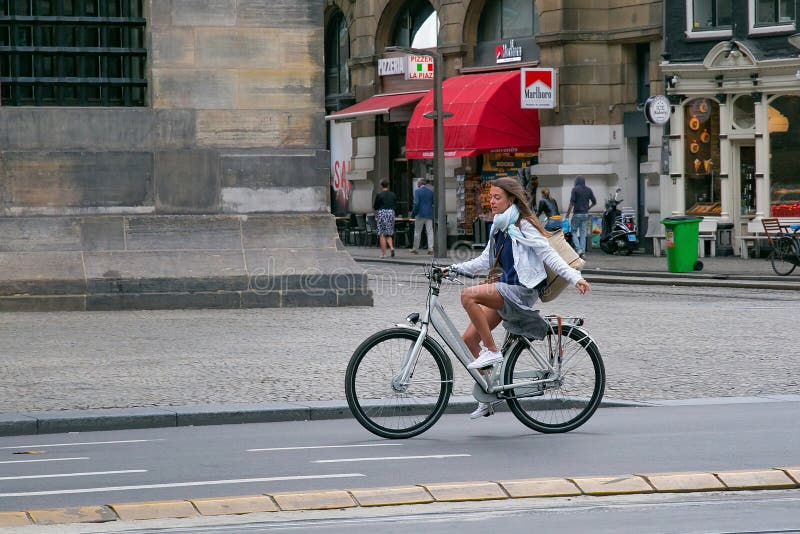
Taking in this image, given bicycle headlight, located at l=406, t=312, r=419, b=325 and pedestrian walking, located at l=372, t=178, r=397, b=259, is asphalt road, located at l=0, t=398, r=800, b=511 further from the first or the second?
pedestrian walking, located at l=372, t=178, r=397, b=259

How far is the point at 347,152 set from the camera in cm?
4409

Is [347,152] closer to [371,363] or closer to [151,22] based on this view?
[151,22]

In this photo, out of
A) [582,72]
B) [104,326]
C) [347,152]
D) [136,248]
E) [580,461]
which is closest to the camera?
[580,461]

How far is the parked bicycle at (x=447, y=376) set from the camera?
28.9ft

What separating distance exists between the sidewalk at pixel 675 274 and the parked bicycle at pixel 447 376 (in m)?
14.7

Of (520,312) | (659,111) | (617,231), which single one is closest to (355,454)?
(520,312)

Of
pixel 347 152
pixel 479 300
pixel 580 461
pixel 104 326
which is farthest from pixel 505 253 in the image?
pixel 347 152

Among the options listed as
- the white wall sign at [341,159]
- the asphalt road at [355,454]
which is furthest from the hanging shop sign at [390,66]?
the asphalt road at [355,454]

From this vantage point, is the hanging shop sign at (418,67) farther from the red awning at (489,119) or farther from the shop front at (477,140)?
the red awning at (489,119)

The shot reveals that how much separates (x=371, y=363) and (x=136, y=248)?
9.33 metres

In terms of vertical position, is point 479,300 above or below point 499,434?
above

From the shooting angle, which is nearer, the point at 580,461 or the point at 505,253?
the point at 580,461

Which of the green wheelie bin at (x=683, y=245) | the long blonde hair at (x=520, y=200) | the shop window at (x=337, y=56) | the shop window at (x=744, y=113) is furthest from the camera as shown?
the shop window at (x=337, y=56)

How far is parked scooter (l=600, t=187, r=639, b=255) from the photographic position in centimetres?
3297
